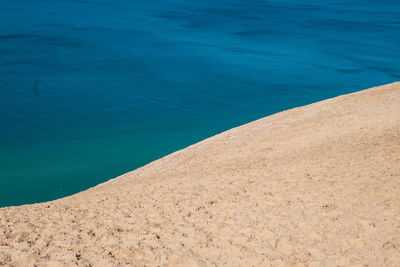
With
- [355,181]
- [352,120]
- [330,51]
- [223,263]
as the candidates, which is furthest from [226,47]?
[223,263]

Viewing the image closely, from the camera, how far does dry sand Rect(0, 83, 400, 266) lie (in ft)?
18.1

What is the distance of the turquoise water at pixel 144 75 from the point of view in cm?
1483

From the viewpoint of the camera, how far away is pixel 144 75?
2370 cm

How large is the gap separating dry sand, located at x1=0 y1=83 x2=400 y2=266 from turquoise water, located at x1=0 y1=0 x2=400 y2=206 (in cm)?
544

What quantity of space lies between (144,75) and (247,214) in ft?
59.4

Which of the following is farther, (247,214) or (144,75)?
(144,75)

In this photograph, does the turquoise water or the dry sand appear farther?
the turquoise water

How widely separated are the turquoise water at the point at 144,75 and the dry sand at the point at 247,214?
5.44 meters

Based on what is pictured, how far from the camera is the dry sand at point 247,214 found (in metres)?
5.51

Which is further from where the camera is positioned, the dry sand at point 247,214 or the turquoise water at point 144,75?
the turquoise water at point 144,75

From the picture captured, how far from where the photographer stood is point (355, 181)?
7.12m

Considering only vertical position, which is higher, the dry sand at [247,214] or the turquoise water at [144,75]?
the dry sand at [247,214]

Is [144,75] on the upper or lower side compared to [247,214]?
lower

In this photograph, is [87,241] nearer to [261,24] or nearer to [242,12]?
[261,24]
